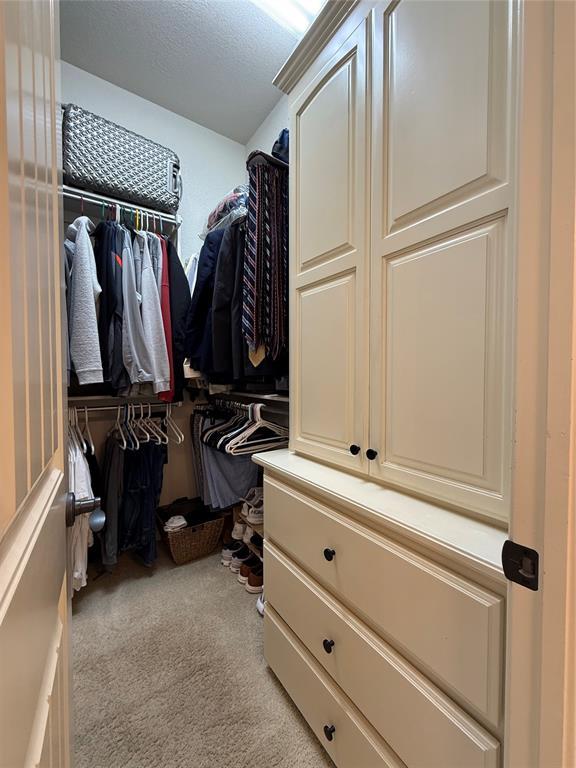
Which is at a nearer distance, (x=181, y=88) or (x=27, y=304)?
(x=27, y=304)

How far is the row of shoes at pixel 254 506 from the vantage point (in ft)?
5.28

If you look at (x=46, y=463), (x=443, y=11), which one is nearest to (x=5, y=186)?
(x=46, y=463)

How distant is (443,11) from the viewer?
2.21 ft

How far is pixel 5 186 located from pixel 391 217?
2.56 ft

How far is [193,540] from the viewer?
1.90 m

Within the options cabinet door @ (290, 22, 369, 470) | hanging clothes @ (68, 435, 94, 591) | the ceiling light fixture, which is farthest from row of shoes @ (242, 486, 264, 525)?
the ceiling light fixture

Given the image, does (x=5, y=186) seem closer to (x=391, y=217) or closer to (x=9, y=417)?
(x=9, y=417)

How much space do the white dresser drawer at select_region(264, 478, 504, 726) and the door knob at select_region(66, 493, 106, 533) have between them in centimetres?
54

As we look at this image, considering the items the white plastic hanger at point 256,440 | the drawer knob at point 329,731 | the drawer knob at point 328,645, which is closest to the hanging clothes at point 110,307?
the white plastic hanger at point 256,440

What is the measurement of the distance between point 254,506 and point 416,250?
1385 mm

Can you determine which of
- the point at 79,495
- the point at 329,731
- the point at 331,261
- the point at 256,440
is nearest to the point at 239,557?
the point at 256,440

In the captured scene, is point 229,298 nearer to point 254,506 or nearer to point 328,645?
point 254,506

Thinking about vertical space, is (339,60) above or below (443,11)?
above

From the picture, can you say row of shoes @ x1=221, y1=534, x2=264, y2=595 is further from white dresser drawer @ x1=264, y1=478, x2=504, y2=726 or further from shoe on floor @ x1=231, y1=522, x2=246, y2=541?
white dresser drawer @ x1=264, y1=478, x2=504, y2=726
